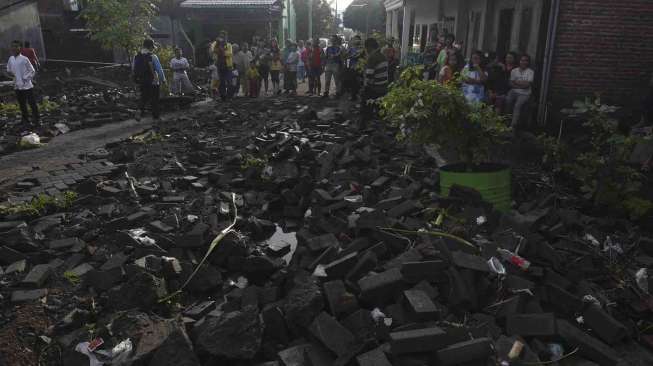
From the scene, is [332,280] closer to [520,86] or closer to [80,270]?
[80,270]

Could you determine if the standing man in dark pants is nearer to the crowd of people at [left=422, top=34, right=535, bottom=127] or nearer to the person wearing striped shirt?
the person wearing striped shirt

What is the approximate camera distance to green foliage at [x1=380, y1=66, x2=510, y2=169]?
5.86 m

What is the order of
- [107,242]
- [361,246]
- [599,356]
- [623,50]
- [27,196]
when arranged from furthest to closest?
[623,50] < [27,196] < [107,242] < [361,246] < [599,356]

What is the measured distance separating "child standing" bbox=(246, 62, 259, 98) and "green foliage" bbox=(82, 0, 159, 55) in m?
4.54

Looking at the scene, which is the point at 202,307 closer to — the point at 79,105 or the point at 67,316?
the point at 67,316

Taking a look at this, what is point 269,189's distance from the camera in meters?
7.57

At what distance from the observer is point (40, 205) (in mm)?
6695

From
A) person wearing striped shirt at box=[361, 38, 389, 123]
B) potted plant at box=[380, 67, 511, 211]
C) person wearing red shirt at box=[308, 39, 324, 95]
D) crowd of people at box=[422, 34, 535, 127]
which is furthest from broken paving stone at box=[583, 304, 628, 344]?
person wearing red shirt at box=[308, 39, 324, 95]

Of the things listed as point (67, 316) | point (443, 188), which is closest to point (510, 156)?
point (443, 188)

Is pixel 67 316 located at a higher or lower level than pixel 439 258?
lower

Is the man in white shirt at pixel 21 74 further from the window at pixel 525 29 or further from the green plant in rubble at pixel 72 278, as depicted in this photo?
the window at pixel 525 29

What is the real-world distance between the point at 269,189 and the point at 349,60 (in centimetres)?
976

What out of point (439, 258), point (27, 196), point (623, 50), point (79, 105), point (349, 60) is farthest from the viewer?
point (349, 60)

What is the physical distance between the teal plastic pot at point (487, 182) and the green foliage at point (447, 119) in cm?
32
